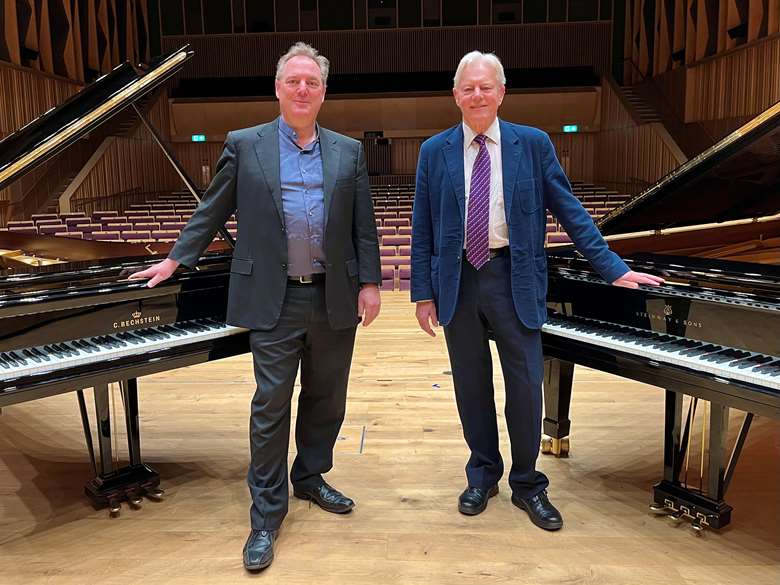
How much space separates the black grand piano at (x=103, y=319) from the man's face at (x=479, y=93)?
101 cm

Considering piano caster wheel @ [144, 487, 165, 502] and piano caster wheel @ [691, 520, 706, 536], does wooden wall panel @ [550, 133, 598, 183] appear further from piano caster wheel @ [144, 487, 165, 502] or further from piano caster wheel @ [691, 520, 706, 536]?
piano caster wheel @ [144, 487, 165, 502]

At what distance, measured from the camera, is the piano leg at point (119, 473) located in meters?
2.45

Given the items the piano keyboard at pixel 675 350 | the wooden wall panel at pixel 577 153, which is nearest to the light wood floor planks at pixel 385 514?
the piano keyboard at pixel 675 350

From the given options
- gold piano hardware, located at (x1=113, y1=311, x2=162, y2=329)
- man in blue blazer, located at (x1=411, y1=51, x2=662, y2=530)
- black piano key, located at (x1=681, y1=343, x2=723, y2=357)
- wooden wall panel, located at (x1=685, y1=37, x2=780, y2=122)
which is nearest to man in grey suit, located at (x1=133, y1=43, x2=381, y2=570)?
gold piano hardware, located at (x1=113, y1=311, x2=162, y2=329)

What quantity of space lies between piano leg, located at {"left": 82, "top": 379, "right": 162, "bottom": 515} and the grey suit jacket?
65 centimetres

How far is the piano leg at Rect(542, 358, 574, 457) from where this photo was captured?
2762 millimetres

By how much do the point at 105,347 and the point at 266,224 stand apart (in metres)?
0.62

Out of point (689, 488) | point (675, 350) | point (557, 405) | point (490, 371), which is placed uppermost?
point (675, 350)

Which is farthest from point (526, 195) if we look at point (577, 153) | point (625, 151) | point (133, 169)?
point (577, 153)

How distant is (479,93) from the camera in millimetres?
2068

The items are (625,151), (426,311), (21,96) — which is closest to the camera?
(426,311)

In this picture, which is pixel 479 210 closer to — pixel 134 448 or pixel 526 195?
pixel 526 195

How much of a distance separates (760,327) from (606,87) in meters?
15.3

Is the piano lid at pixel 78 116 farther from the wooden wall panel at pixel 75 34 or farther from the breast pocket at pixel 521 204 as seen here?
the wooden wall panel at pixel 75 34
